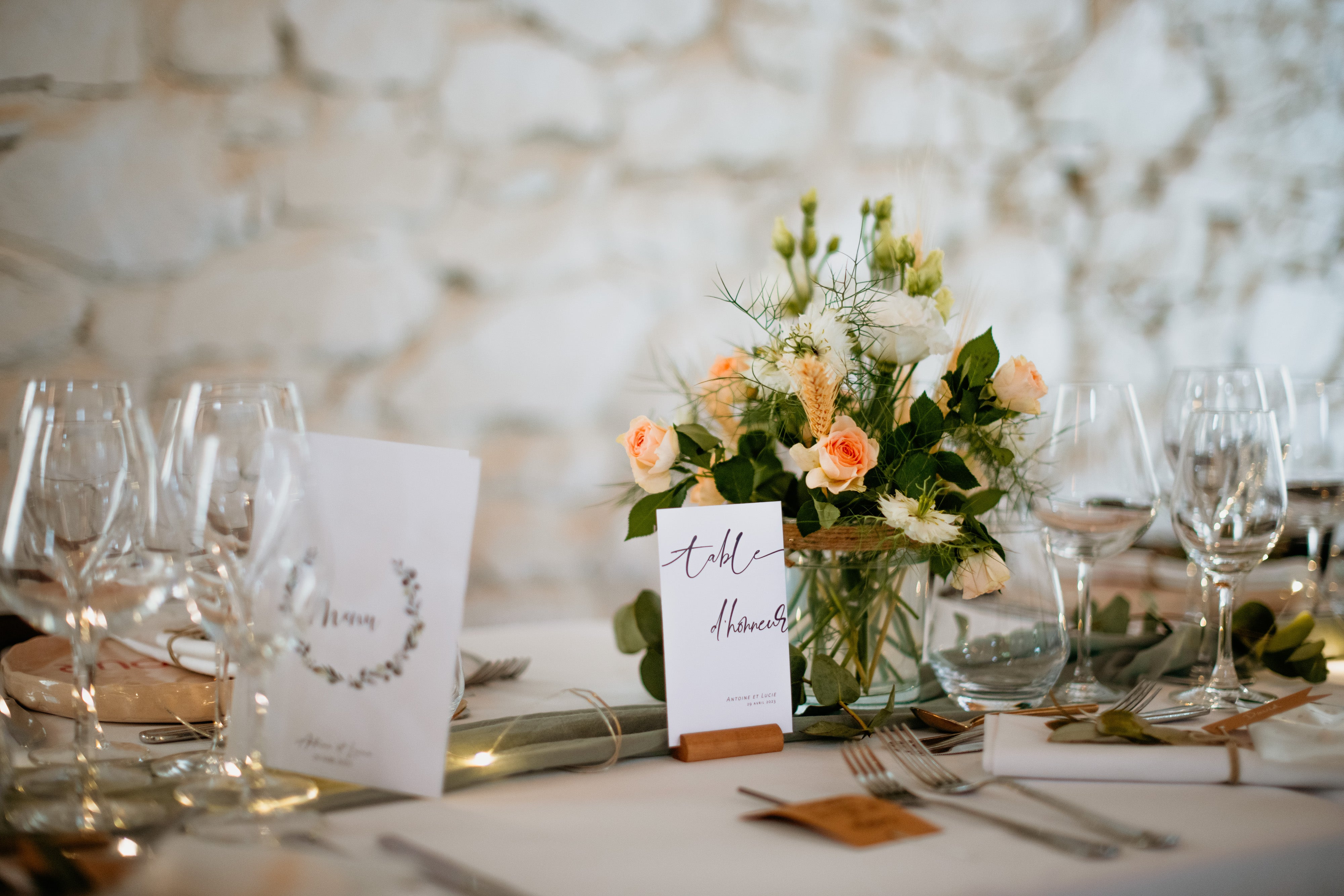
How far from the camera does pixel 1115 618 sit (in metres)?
1.06

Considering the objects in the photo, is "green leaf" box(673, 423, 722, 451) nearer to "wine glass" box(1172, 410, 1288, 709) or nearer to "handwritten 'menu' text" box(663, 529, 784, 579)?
"handwritten 'menu' text" box(663, 529, 784, 579)

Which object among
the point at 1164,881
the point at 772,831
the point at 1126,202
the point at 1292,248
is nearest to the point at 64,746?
the point at 772,831

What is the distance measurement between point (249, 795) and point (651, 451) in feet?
1.19

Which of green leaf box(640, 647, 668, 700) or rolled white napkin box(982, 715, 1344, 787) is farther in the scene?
green leaf box(640, 647, 668, 700)

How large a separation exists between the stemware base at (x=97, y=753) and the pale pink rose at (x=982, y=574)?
610 millimetres

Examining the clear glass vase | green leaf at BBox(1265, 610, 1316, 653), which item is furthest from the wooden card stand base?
green leaf at BBox(1265, 610, 1316, 653)

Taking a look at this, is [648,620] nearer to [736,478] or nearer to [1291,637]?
[736,478]

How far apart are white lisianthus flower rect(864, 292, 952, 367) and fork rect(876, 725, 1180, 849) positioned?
0.29 m

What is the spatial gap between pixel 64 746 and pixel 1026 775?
0.67 m

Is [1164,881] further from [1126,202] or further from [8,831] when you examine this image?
[1126,202]

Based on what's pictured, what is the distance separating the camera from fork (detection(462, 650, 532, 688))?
0.90 metres

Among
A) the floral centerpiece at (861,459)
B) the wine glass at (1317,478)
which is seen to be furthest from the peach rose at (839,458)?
the wine glass at (1317,478)

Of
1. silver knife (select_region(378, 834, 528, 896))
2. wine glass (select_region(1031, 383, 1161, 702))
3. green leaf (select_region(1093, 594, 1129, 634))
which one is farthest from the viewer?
green leaf (select_region(1093, 594, 1129, 634))

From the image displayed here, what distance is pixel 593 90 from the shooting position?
1599 mm
